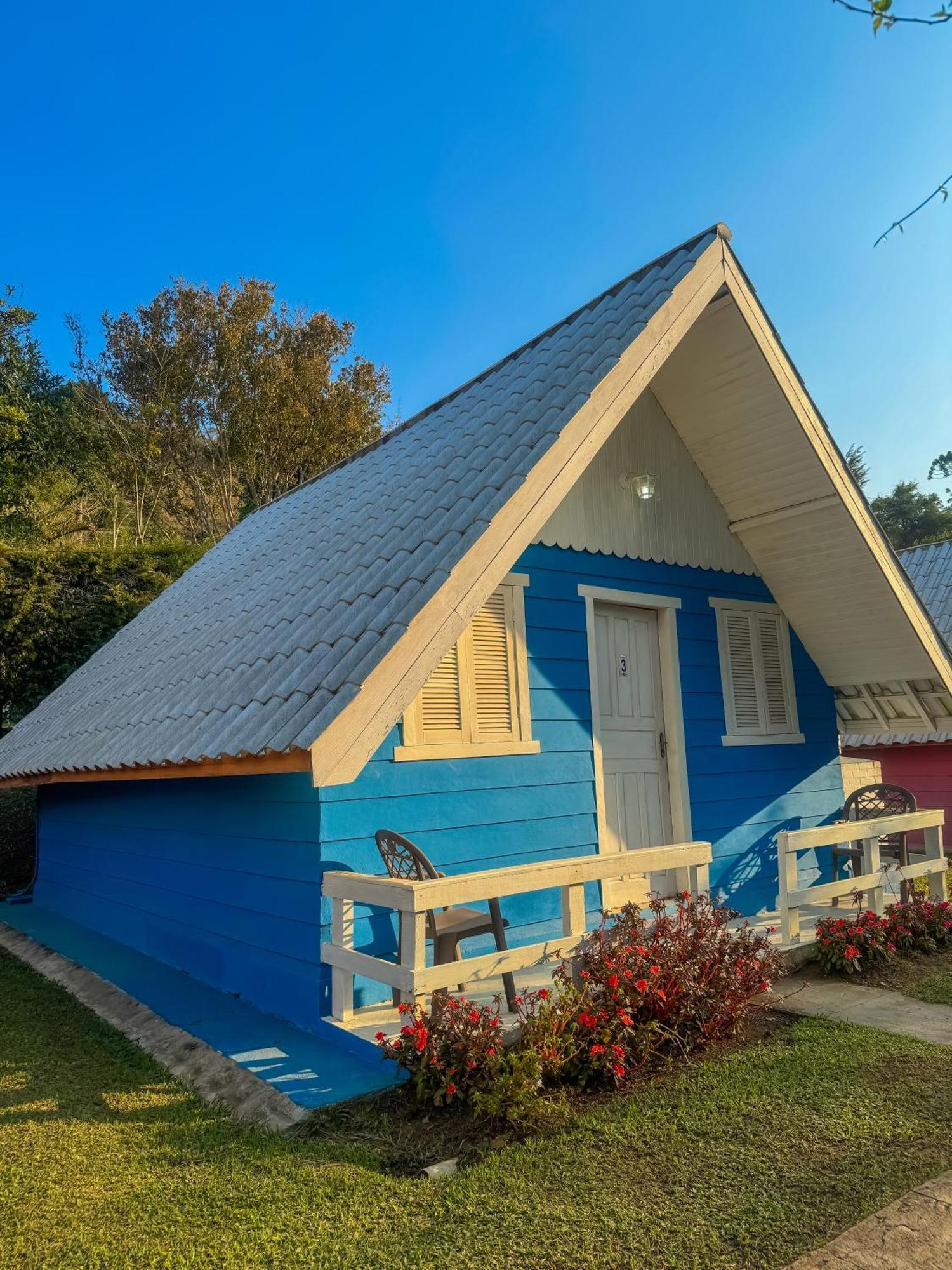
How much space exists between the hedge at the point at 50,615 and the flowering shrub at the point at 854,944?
11.0 m

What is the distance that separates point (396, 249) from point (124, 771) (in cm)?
1720

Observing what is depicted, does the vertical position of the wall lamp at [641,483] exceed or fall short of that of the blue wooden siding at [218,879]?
it exceeds it

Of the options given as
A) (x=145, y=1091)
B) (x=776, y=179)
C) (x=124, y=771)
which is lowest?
(x=145, y=1091)

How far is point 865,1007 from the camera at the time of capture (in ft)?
16.6

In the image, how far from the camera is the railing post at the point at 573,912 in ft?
14.9

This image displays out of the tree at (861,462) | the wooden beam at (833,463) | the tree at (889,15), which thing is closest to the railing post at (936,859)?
the wooden beam at (833,463)

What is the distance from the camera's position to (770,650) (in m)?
8.43

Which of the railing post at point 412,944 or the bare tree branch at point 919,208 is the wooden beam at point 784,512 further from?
the railing post at point 412,944

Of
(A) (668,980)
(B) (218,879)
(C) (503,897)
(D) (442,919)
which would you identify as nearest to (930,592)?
(C) (503,897)

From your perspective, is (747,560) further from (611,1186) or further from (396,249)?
(396,249)

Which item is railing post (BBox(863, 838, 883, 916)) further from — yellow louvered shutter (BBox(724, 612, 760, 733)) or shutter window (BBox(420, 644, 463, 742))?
shutter window (BBox(420, 644, 463, 742))

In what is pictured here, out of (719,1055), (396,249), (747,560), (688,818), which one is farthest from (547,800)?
(396,249)

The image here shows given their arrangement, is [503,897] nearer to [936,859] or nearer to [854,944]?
[854,944]

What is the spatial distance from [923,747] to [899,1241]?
1198 cm
